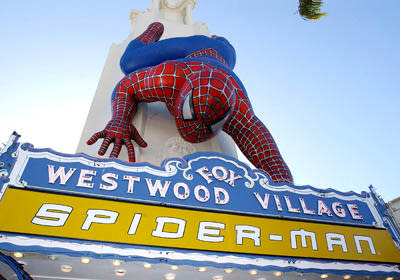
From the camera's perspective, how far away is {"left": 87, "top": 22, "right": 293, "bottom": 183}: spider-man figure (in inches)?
155

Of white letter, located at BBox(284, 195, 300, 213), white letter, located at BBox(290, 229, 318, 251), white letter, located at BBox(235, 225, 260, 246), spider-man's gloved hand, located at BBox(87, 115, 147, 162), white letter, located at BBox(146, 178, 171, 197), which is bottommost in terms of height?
white letter, located at BBox(235, 225, 260, 246)

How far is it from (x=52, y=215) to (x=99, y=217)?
0.39 metres

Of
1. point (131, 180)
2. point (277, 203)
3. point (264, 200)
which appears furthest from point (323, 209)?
point (131, 180)

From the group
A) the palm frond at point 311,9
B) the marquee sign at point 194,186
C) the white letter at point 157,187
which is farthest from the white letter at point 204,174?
the palm frond at point 311,9

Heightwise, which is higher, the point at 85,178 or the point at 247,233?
the point at 85,178

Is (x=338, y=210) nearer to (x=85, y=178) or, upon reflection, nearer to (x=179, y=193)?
(x=179, y=193)

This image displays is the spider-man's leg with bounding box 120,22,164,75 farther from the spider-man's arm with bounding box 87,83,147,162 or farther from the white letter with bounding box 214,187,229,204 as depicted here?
the white letter with bounding box 214,187,229,204

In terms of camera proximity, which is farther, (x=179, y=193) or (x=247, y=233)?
(x=179, y=193)

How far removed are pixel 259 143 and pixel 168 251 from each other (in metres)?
2.79

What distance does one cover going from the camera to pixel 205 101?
12.6ft

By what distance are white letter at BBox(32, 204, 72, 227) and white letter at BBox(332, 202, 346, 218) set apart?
2.95 m

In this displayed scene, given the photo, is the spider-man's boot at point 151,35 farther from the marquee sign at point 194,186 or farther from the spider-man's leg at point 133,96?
the marquee sign at point 194,186

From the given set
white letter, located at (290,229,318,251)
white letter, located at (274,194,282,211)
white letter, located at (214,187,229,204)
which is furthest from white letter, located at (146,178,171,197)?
white letter, located at (290,229,318,251)

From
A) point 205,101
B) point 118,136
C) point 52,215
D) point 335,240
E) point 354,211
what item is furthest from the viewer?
point 118,136
